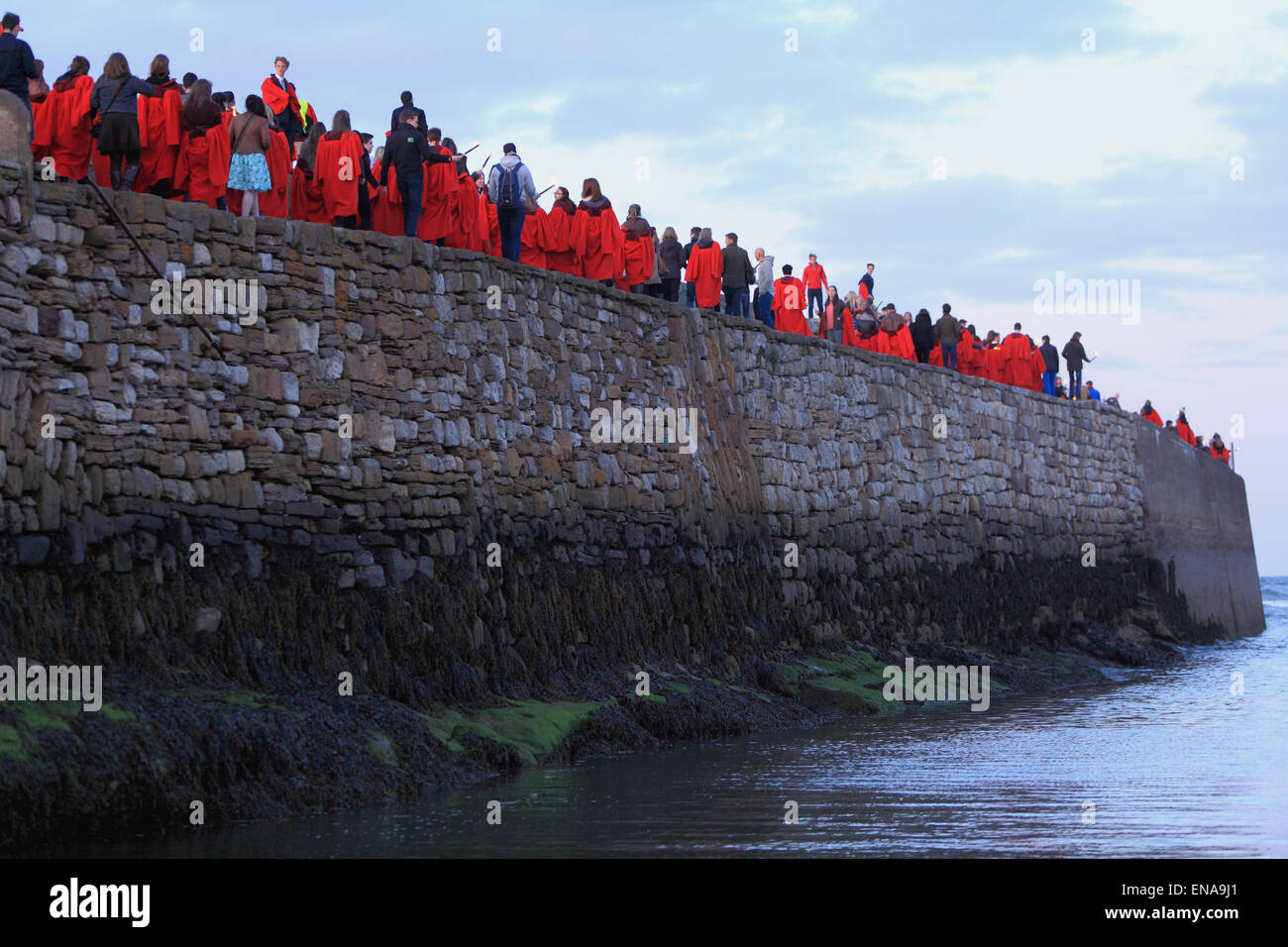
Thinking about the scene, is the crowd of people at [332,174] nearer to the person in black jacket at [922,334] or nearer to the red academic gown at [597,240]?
the red academic gown at [597,240]

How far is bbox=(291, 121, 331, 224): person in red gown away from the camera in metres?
13.4

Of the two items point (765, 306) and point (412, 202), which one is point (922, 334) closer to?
point (765, 306)

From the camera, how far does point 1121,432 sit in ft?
92.5

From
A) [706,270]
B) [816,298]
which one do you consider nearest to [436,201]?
[706,270]

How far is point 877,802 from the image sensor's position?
32.7ft

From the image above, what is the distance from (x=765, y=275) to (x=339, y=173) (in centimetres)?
787

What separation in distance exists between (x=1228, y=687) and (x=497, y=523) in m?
11.0

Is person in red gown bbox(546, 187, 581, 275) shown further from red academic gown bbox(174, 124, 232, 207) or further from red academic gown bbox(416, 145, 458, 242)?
red academic gown bbox(174, 124, 232, 207)

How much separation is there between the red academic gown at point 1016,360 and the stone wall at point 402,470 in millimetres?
6703

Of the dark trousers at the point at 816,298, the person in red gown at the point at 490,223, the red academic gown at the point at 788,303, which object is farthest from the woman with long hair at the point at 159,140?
the dark trousers at the point at 816,298

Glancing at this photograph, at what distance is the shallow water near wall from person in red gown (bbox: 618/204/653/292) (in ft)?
17.6

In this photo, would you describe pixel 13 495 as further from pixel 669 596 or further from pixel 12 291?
pixel 669 596

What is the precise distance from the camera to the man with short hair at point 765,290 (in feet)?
65.0
